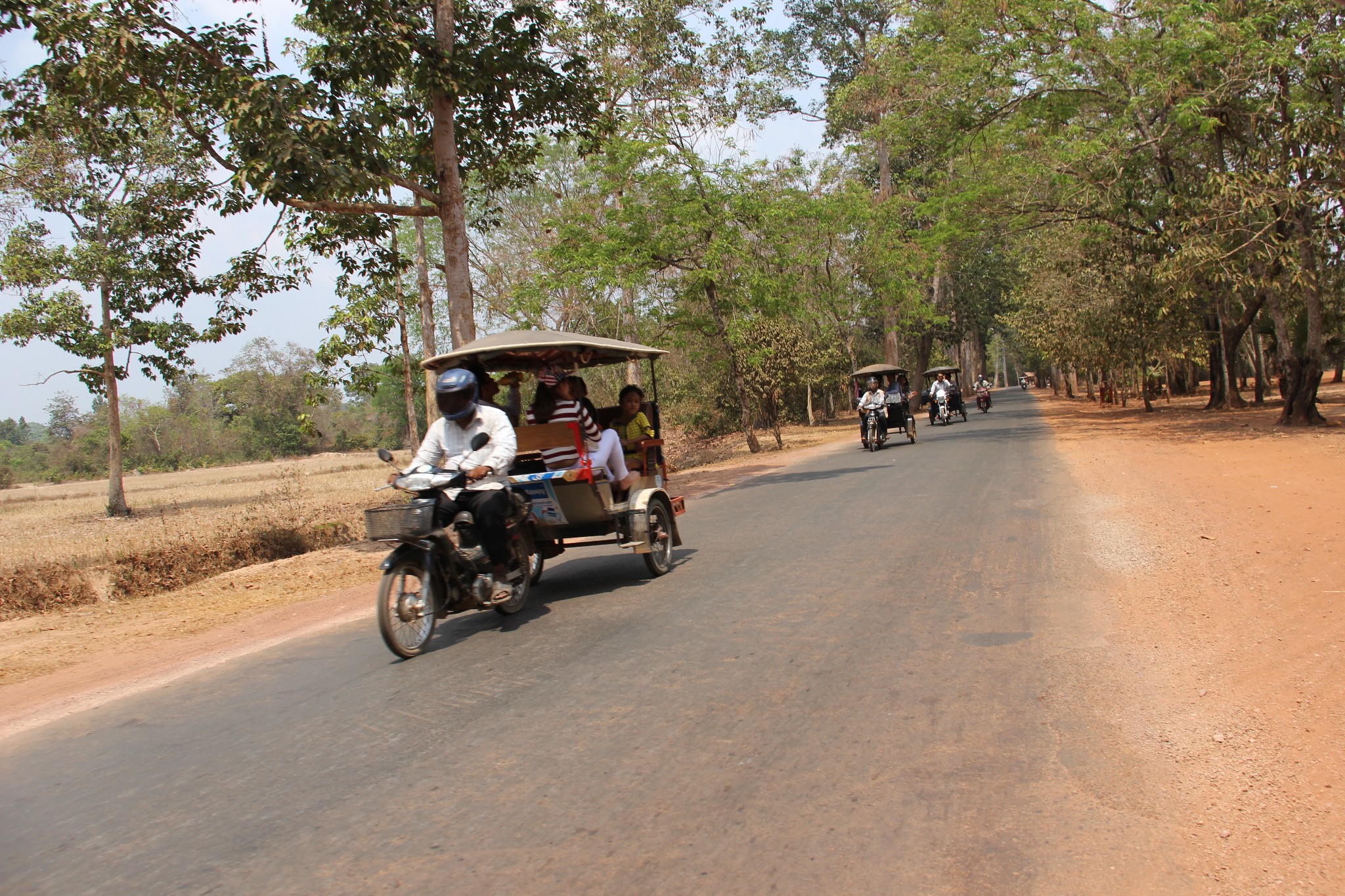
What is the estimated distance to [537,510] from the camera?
8180mm

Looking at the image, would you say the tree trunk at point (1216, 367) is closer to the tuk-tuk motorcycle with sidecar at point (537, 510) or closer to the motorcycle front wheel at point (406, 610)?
the tuk-tuk motorcycle with sidecar at point (537, 510)

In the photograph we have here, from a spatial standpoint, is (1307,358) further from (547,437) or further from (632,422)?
(547,437)

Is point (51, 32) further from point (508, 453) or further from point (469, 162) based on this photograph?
point (508, 453)

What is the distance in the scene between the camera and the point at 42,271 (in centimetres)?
2516

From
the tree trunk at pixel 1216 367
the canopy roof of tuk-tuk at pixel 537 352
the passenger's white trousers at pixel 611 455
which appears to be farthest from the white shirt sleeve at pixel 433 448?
the tree trunk at pixel 1216 367

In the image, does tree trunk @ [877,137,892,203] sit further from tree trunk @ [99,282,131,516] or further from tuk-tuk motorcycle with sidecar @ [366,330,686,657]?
tuk-tuk motorcycle with sidecar @ [366,330,686,657]

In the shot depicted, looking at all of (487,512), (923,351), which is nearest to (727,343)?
(487,512)

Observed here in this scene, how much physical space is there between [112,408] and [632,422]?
84.7 ft

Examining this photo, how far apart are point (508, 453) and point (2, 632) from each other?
6638 millimetres

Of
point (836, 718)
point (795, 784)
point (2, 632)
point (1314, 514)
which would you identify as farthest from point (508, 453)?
point (1314, 514)

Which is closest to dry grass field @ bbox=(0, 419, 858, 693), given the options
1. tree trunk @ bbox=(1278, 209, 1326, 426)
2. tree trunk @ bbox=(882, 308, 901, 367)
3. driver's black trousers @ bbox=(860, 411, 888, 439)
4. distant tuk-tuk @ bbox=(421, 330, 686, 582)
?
driver's black trousers @ bbox=(860, 411, 888, 439)

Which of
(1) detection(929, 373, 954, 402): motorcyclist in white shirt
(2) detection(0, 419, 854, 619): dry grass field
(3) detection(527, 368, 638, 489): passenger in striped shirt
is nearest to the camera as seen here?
(3) detection(527, 368, 638, 489): passenger in striped shirt

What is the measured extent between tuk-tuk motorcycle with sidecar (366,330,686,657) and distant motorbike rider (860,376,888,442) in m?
15.2

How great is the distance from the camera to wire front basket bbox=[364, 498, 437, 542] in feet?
21.0
